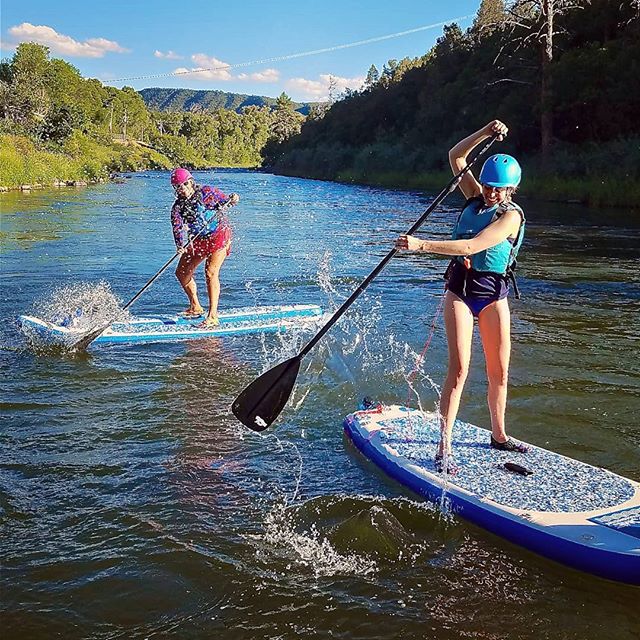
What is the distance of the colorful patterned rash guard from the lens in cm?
881

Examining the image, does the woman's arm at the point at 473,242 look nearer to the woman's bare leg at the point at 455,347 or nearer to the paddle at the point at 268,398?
the woman's bare leg at the point at 455,347

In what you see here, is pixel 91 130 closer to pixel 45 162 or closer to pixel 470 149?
pixel 45 162

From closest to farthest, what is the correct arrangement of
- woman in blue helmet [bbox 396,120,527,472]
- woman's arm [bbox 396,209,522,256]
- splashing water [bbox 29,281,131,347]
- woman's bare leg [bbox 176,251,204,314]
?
1. woman's arm [bbox 396,209,522,256]
2. woman in blue helmet [bbox 396,120,527,472]
3. splashing water [bbox 29,281,131,347]
4. woman's bare leg [bbox 176,251,204,314]

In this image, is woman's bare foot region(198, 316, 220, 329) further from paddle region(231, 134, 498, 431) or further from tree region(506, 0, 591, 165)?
tree region(506, 0, 591, 165)

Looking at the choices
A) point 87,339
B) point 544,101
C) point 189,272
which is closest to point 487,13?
point 544,101

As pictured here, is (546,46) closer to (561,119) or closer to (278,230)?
(561,119)

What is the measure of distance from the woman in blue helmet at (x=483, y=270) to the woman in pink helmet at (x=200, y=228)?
173 inches

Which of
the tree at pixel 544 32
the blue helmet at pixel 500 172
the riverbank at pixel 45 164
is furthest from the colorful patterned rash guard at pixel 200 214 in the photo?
the riverbank at pixel 45 164

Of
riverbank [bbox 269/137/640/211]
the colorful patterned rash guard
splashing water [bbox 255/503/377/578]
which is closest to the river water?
splashing water [bbox 255/503/377/578]

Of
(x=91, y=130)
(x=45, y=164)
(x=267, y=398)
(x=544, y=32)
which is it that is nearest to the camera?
(x=267, y=398)

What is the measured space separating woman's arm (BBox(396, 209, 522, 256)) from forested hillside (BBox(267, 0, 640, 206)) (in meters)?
22.2

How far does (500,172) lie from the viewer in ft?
14.7

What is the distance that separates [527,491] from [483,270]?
1.37 metres

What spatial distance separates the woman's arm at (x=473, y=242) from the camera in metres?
4.21
